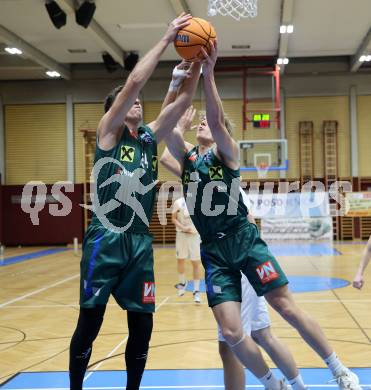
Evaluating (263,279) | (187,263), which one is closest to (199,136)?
(263,279)

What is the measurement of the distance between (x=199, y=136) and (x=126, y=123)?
549mm

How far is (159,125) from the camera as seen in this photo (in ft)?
12.1

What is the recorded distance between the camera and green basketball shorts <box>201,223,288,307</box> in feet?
11.4

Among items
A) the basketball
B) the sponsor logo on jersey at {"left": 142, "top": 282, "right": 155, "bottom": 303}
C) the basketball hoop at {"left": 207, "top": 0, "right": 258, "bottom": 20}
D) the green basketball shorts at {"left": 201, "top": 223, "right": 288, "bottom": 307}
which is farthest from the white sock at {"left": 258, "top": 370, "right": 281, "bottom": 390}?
the basketball hoop at {"left": 207, "top": 0, "right": 258, "bottom": 20}

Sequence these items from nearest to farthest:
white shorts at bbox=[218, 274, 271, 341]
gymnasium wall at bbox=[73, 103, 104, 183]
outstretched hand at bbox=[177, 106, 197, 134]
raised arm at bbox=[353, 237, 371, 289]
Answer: white shorts at bbox=[218, 274, 271, 341] < outstretched hand at bbox=[177, 106, 197, 134] < raised arm at bbox=[353, 237, 371, 289] < gymnasium wall at bbox=[73, 103, 104, 183]

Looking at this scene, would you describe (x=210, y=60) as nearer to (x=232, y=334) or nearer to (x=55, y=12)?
(x=232, y=334)

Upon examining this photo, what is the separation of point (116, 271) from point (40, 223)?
20218mm

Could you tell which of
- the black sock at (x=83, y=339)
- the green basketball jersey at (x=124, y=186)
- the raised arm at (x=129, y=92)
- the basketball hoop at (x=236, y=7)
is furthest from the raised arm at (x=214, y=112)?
the basketball hoop at (x=236, y=7)

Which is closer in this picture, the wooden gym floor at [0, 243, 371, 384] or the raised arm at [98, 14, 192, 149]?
the raised arm at [98, 14, 192, 149]

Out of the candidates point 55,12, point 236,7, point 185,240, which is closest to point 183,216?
point 185,240

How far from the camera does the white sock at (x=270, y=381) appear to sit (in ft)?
11.5

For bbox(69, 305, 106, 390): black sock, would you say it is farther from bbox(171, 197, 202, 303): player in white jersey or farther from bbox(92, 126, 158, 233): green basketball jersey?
bbox(171, 197, 202, 303): player in white jersey

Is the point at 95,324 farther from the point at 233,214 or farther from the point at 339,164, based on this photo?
the point at 339,164

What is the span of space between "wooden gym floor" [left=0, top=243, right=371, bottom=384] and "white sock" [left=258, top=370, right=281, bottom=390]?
1466 millimetres
